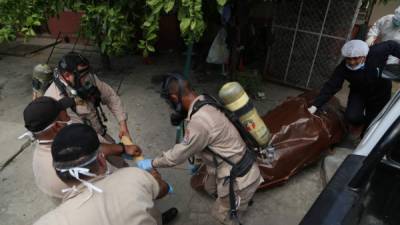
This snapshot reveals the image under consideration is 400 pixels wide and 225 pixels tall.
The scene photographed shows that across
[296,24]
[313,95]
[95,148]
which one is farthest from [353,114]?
[95,148]

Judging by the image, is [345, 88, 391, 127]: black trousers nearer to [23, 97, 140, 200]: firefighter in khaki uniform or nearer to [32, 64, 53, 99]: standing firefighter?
[23, 97, 140, 200]: firefighter in khaki uniform

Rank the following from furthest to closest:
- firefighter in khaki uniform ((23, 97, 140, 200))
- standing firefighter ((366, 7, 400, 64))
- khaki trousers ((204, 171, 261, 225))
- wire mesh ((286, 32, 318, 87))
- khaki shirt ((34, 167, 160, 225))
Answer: wire mesh ((286, 32, 318, 87)), standing firefighter ((366, 7, 400, 64)), khaki trousers ((204, 171, 261, 225)), firefighter in khaki uniform ((23, 97, 140, 200)), khaki shirt ((34, 167, 160, 225))

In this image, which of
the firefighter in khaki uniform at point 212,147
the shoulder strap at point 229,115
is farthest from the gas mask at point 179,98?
the shoulder strap at point 229,115

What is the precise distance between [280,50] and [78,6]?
3.65m

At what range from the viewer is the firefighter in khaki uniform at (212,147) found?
2092 mm

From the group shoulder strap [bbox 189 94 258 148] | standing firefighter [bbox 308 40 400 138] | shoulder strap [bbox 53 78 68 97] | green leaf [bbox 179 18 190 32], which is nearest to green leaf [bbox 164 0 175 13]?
green leaf [bbox 179 18 190 32]

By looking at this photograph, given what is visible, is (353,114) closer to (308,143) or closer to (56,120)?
(308,143)

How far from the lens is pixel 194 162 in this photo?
3.07 meters

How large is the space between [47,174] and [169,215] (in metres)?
1.49

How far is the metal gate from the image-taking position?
482 cm

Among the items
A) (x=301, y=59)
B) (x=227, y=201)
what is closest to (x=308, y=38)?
(x=301, y=59)

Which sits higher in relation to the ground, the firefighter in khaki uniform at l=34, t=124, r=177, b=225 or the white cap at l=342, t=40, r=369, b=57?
the white cap at l=342, t=40, r=369, b=57

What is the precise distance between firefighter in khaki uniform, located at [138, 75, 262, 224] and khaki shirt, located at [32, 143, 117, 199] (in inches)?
23.2

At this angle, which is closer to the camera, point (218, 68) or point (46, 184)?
point (46, 184)
